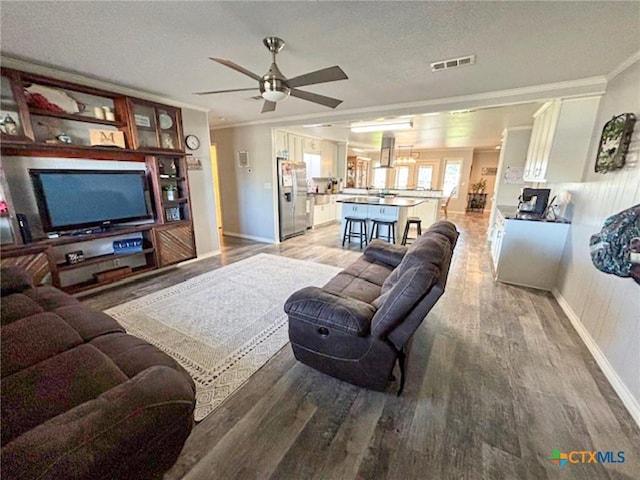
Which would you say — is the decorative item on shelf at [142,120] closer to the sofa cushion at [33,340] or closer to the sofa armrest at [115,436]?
the sofa cushion at [33,340]

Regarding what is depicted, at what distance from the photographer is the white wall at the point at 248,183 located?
526 cm

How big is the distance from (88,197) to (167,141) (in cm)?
125

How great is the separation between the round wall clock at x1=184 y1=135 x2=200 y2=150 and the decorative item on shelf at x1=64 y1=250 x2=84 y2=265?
2061 mm

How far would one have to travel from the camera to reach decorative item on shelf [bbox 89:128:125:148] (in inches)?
117

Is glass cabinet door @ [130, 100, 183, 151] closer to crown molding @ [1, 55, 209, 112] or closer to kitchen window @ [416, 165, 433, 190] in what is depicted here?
crown molding @ [1, 55, 209, 112]

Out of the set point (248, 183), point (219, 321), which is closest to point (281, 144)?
point (248, 183)

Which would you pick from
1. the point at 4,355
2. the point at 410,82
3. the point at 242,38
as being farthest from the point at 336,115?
the point at 4,355

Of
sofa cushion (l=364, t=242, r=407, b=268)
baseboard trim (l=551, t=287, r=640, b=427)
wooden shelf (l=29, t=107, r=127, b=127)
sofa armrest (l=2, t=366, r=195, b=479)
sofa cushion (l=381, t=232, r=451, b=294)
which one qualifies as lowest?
baseboard trim (l=551, t=287, r=640, b=427)

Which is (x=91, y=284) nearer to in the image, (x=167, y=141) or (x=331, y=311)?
(x=167, y=141)

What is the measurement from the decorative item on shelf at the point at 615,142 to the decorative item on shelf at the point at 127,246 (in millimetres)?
5067

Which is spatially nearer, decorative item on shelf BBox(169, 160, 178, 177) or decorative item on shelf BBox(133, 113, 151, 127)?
decorative item on shelf BBox(133, 113, 151, 127)

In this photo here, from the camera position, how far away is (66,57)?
2.36 m

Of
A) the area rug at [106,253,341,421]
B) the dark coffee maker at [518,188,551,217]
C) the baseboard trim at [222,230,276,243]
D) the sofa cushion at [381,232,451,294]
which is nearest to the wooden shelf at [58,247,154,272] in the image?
Answer: the area rug at [106,253,341,421]

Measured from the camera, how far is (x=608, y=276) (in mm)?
2062
